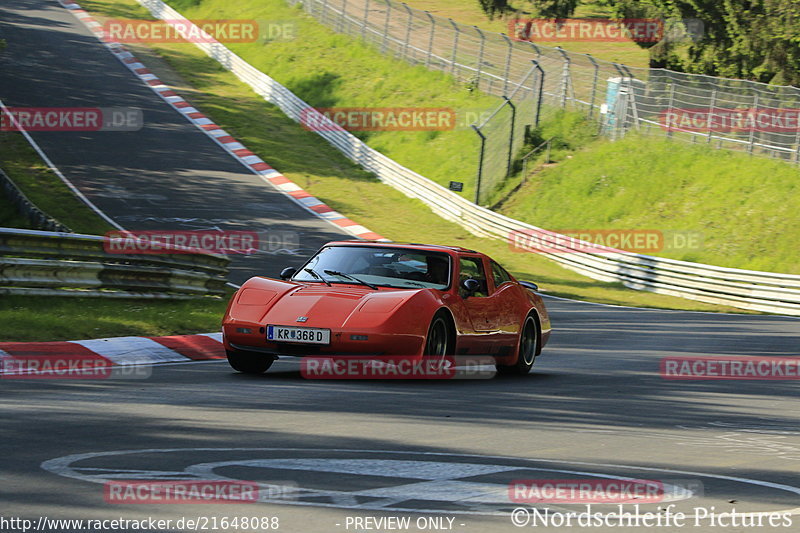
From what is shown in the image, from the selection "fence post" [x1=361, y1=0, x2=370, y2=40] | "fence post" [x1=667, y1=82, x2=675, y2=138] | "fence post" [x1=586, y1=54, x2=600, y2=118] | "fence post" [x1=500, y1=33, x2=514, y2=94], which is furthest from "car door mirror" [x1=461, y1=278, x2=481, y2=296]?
"fence post" [x1=361, y1=0, x2=370, y2=40]

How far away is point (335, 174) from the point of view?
3875 centimetres

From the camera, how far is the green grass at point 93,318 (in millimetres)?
11141

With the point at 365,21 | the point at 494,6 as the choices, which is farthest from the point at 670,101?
the point at 365,21

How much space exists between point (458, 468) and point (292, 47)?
4921 centimetres

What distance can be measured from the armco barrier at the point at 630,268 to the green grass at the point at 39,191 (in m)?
11.6

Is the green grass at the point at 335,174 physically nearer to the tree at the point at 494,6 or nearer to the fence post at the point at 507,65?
the fence post at the point at 507,65

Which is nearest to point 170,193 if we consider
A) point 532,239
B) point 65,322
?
point 532,239

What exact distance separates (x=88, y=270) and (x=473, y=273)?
16.0 ft

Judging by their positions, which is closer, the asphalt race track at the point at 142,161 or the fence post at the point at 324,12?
the asphalt race track at the point at 142,161

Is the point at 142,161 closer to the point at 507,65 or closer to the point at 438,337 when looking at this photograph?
the point at 507,65

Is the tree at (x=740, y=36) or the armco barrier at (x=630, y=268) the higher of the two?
the tree at (x=740, y=36)

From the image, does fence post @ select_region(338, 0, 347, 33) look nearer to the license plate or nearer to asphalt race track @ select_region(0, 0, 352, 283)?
asphalt race track @ select_region(0, 0, 352, 283)

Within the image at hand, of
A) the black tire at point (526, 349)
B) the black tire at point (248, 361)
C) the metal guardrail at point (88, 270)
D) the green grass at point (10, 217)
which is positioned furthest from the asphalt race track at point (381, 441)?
the green grass at point (10, 217)

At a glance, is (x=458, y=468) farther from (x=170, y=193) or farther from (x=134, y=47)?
(x=134, y=47)
